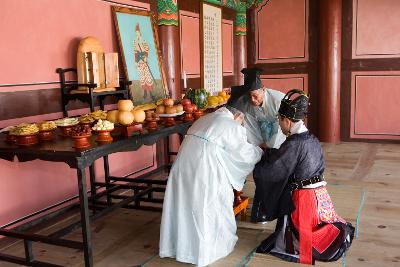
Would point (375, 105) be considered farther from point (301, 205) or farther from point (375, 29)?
point (301, 205)

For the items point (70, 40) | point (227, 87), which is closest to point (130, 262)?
point (70, 40)

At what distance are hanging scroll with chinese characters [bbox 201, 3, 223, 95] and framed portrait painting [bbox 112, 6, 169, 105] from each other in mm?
1170

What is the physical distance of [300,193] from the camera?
2.63m

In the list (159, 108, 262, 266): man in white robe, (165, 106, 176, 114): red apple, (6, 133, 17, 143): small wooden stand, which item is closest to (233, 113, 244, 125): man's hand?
(159, 108, 262, 266): man in white robe

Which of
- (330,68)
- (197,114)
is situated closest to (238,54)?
(330,68)

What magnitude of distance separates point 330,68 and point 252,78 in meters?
3.65

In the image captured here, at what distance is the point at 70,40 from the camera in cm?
343

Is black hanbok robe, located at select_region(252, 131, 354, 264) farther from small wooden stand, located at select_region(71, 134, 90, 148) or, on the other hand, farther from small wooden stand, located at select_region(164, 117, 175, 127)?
small wooden stand, located at select_region(71, 134, 90, 148)

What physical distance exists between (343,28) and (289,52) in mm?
904

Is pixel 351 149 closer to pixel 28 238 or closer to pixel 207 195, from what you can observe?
pixel 207 195

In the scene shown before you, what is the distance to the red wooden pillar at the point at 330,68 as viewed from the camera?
6355 millimetres

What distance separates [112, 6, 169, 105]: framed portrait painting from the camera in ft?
13.1

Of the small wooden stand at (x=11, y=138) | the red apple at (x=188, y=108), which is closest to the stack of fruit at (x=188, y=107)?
the red apple at (x=188, y=108)

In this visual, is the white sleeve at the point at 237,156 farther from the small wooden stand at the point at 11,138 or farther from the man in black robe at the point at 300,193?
the small wooden stand at the point at 11,138
